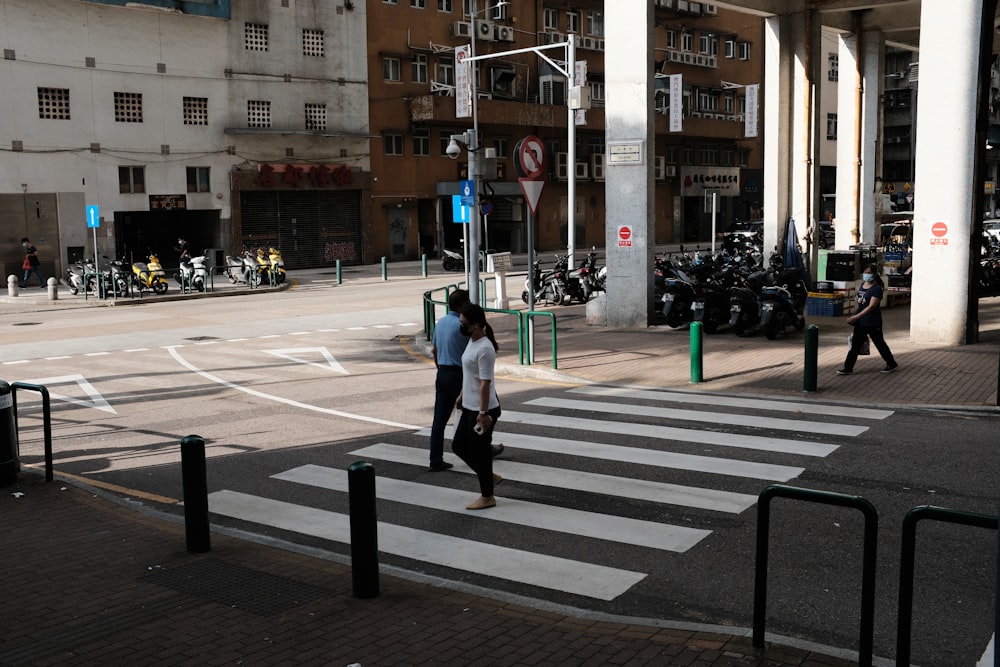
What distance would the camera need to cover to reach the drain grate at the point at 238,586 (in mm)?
6785

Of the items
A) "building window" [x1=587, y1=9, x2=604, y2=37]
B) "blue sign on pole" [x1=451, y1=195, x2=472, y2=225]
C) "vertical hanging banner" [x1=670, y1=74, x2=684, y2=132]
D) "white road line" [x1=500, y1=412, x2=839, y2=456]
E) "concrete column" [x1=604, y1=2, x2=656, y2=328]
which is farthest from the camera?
"building window" [x1=587, y1=9, x2=604, y2=37]

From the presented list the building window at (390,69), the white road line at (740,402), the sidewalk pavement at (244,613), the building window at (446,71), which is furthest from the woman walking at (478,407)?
the building window at (446,71)

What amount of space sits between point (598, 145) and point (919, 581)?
53915 millimetres

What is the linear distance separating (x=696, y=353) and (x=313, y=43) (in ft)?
117

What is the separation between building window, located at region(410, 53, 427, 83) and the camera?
162 feet

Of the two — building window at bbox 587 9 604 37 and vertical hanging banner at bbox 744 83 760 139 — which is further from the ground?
building window at bbox 587 9 604 37

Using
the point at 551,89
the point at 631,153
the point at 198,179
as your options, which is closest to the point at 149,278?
the point at 198,179

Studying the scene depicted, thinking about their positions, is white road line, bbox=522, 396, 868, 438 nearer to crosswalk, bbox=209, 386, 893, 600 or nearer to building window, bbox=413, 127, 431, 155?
crosswalk, bbox=209, 386, 893, 600

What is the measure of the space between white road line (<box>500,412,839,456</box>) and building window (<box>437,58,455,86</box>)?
40006mm

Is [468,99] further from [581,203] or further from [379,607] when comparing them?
[379,607]

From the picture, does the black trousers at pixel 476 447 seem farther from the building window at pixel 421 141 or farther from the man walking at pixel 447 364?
the building window at pixel 421 141

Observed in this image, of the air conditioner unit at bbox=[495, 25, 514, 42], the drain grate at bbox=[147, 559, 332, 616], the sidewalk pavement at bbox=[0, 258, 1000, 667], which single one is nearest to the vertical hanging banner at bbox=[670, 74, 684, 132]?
the air conditioner unit at bbox=[495, 25, 514, 42]

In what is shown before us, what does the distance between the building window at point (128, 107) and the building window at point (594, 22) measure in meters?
27.2

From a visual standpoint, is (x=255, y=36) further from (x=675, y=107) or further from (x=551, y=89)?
(x=675, y=107)
